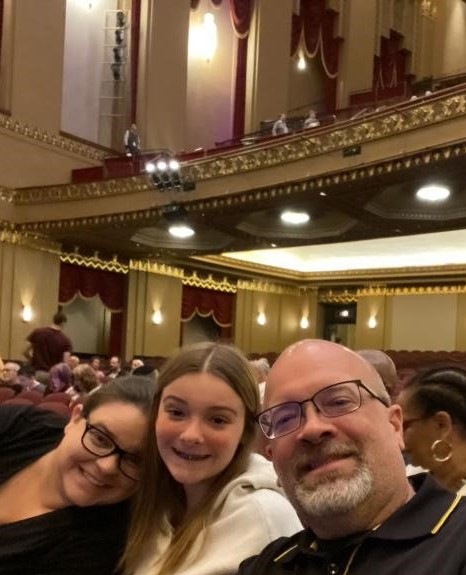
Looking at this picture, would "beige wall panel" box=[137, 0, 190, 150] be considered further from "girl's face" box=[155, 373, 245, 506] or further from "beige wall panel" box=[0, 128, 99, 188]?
"girl's face" box=[155, 373, 245, 506]

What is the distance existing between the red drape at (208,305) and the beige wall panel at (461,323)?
462 centimetres

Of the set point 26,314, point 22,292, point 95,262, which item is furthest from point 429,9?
point 26,314

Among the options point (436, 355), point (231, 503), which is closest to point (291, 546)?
point (231, 503)

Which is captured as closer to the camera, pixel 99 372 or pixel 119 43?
pixel 99 372

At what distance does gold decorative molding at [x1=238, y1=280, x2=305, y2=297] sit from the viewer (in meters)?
15.8

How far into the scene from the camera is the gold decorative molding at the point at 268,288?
1578 cm

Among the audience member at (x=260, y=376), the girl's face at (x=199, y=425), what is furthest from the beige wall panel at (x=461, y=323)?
the girl's face at (x=199, y=425)

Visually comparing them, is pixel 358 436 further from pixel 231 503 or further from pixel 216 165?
pixel 216 165

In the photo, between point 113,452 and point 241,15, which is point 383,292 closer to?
point 241,15

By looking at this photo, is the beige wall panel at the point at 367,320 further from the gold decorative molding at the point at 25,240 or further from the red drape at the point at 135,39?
the gold decorative molding at the point at 25,240

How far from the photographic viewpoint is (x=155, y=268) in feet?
46.1

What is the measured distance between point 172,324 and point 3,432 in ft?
40.9

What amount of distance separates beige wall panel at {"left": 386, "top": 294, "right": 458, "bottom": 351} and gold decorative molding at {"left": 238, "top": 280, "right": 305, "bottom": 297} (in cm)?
232

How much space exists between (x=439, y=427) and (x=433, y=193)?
7.41 m
